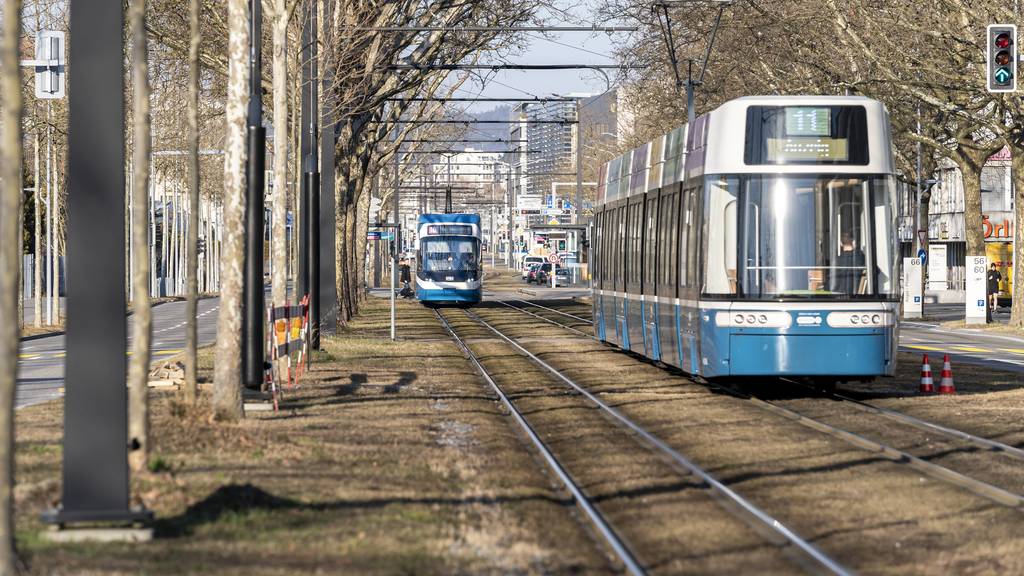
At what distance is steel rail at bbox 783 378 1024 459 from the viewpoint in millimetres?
14977

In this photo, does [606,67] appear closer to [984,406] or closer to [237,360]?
[984,406]

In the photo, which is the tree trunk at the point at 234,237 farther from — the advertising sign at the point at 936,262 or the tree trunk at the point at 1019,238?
the advertising sign at the point at 936,262

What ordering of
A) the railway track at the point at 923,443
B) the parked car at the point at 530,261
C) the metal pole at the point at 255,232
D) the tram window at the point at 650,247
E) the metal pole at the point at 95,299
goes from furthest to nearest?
the parked car at the point at 530,261, the tram window at the point at 650,247, the metal pole at the point at 255,232, the railway track at the point at 923,443, the metal pole at the point at 95,299

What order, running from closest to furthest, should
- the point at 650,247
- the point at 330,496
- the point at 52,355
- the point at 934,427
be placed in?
the point at 330,496 < the point at 934,427 < the point at 650,247 < the point at 52,355

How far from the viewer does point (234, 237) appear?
16781 mm

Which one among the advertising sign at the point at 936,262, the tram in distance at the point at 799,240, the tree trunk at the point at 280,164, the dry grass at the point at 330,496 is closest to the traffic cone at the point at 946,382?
the tram in distance at the point at 799,240

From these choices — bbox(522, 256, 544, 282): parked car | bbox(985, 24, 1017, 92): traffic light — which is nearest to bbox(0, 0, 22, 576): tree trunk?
bbox(985, 24, 1017, 92): traffic light

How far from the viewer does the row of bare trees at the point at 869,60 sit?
37.7m

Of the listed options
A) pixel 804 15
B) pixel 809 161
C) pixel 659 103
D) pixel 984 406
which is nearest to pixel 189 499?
pixel 809 161

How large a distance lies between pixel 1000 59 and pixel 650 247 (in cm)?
779

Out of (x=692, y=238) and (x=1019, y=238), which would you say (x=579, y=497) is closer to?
(x=692, y=238)

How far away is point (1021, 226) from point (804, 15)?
7942 millimetres

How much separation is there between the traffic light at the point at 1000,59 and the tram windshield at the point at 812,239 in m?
9.02

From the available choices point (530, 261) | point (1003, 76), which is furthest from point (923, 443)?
point (530, 261)
